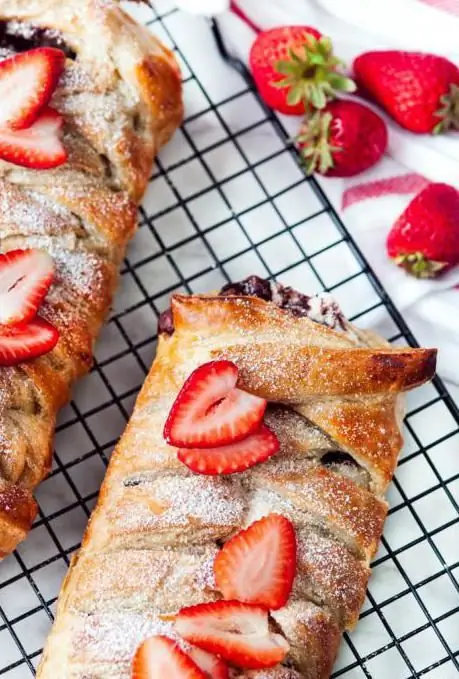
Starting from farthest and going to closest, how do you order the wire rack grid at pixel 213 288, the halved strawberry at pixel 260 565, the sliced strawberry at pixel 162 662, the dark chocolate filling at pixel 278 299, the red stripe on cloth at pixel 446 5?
1. the red stripe on cloth at pixel 446 5
2. the wire rack grid at pixel 213 288
3. the dark chocolate filling at pixel 278 299
4. the halved strawberry at pixel 260 565
5. the sliced strawberry at pixel 162 662

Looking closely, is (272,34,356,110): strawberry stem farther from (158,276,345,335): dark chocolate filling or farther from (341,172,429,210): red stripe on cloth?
(158,276,345,335): dark chocolate filling

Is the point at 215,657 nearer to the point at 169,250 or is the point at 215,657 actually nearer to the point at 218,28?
the point at 169,250

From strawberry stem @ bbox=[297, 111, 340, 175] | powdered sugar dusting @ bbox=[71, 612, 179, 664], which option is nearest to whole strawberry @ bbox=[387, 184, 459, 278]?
strawberry stem @ bbox=[297, 111, 340, 175]

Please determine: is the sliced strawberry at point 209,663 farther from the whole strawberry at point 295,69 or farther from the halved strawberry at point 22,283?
the whole strawberry at point 295,69

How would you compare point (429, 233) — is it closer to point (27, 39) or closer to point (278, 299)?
point (278, 299)

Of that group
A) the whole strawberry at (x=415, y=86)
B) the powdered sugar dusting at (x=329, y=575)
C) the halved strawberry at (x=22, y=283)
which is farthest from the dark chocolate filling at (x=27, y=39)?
the powdered sugar dusting at (x=329, y=575)

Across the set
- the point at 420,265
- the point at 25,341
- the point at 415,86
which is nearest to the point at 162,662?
the point at 25,341
